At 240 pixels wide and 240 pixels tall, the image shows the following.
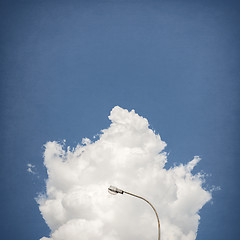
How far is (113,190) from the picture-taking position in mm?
6922
